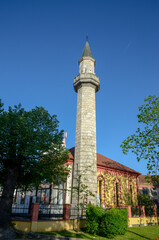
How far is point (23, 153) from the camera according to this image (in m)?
11.7

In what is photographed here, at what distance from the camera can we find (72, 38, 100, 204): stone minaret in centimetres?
1677

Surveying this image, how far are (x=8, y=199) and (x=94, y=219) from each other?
228 inches

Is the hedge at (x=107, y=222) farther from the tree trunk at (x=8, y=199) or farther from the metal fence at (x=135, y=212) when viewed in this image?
the tree trunk at (x=8, y=199)

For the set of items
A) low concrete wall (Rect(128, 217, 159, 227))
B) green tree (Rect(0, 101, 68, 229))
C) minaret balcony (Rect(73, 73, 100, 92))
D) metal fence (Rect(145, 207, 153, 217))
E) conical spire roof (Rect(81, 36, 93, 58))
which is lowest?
low concrete wall (Rect(128, 217, 159, 227))

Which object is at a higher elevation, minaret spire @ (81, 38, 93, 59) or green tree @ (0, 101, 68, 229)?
minaret spire @ (81, 38, 93, 59)

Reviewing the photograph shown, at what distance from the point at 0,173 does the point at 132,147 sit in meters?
10.3

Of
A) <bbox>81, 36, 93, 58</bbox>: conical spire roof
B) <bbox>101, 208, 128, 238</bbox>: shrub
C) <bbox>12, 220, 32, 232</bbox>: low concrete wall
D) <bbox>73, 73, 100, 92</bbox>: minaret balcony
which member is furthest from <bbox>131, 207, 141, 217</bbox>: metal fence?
<bbox>81, 36, 93, 58</bbox>: conical spire roof

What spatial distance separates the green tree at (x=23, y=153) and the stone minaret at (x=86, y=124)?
133 inches

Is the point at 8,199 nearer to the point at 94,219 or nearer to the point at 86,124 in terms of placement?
the point at 94,219

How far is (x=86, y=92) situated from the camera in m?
20.9

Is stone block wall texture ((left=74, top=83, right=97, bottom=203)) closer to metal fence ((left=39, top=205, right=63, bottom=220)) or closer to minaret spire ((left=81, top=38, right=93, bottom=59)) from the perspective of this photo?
metal fence ((left=39, top=205, right=63, bottom=220))

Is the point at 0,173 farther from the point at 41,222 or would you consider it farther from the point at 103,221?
the point at 103,221

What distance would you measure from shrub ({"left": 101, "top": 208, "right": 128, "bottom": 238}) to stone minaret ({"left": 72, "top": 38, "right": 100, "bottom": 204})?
174 inches

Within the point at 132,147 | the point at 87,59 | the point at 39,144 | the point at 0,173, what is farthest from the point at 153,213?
the point at 87,59
